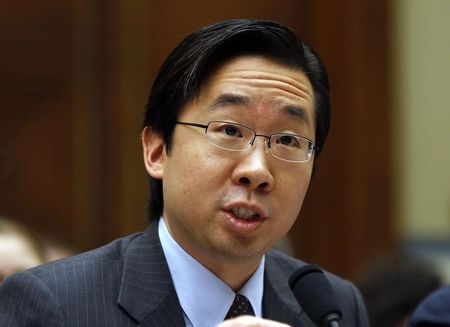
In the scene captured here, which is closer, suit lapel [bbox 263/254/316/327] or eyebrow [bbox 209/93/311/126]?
eyebrow [bbox 209/93/311/126]

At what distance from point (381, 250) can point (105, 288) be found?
3.43 metres

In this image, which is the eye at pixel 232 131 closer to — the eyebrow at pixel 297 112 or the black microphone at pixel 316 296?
the eyebrow at pixel 297 112

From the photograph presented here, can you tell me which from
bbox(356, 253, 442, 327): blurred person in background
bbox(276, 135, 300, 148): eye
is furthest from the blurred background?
bbox(276, 135, 300, 148): eye

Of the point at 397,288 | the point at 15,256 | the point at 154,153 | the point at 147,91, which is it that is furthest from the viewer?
the point at 147,91

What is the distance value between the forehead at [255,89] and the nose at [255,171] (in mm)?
95

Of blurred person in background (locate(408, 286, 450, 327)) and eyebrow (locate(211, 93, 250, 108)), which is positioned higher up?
eyebrow (locate(211, 93, 250, 108))

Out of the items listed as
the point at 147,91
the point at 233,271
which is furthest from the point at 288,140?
the point at 147,91

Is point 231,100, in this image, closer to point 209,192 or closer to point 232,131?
point 232,131

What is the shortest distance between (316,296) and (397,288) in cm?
172

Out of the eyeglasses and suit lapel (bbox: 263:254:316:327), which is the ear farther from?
suit lapel (bbox: 263:254:316:327)

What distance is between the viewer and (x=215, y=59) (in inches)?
105

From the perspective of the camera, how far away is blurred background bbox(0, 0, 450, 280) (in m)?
5.39

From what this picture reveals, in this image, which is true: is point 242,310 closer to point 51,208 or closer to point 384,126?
point 51,208

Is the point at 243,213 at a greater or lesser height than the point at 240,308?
greater
